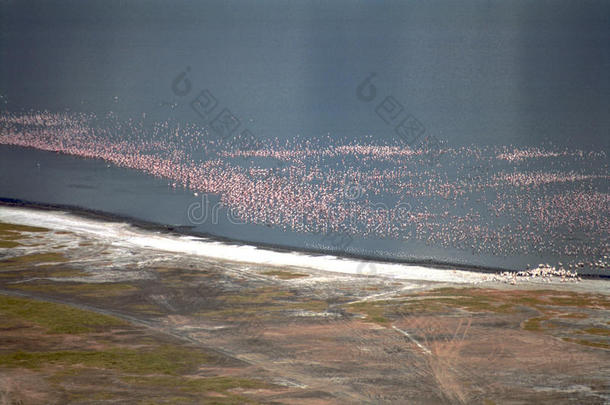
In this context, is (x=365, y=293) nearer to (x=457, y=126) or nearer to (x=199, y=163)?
(x=199, y=163)

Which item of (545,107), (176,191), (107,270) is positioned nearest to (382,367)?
(107,270)

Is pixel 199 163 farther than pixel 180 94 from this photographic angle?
No

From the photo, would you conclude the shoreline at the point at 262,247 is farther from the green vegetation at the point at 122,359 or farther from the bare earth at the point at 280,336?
the green vegetation at the point at 122,359

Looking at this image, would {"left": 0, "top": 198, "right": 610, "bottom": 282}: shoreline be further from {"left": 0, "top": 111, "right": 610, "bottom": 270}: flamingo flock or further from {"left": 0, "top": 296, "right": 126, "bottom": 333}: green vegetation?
{"left": 0, "top": 296, "right": 126, "bottom": 333}: green vegetation

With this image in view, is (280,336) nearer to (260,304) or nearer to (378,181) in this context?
(260,304)

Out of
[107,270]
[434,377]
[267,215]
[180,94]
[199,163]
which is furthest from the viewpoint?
[180,94]

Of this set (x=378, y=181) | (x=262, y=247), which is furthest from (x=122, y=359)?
(x=378, y=181)

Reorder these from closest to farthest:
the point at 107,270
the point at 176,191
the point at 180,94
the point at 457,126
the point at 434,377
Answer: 1. the point at 434,377
2. the point at 107,270
3. the point at 176,191
4. the point at 457,126
5. the point at 180,94

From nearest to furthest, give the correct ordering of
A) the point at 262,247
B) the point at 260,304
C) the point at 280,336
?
1. the point at 280,336
2. the point at 260,304
3. the point at 262,247
